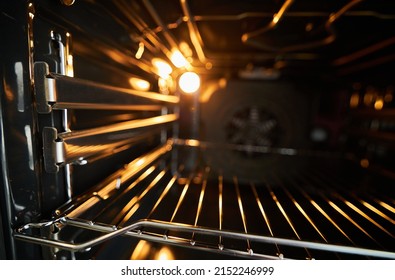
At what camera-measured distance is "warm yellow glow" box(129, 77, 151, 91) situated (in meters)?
0.76

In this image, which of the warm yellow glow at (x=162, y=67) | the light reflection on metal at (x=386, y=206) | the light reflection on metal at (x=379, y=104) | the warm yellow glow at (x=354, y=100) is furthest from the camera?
the warm yellow glow at (x=354, y=100)

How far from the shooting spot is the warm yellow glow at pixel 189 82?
50.4 inches

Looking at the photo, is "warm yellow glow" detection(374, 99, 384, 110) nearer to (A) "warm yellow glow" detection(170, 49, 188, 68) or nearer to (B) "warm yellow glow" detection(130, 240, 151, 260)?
(A) "warm yellow glow" detection(170, 49, 188, 68)

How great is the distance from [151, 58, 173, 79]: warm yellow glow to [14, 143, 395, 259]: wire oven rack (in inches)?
14.1

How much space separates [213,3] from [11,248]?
78 cm

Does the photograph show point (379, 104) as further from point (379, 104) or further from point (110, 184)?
point (110, 184)

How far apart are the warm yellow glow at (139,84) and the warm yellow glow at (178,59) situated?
0.21m

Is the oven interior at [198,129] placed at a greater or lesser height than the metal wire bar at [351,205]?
greater

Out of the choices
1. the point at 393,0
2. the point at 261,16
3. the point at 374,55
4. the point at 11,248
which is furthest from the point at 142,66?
the point at 374,55

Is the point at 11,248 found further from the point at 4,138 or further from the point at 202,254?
the point at 202,254

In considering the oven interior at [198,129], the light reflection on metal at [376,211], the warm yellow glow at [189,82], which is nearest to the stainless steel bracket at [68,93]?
the oven interior at [198,129]

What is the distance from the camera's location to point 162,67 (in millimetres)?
1002

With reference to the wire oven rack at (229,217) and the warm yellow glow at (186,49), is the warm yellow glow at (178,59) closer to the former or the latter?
the warm yellow glow at (186,49)

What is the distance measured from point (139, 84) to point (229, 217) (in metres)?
0.58
